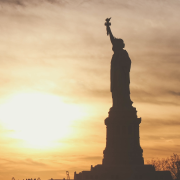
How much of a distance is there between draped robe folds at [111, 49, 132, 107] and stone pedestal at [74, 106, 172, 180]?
5.01 feet

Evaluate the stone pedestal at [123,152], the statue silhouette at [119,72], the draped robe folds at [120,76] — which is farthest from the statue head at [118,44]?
the stone pedestal at [123,152]

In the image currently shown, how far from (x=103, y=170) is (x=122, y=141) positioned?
388 cm

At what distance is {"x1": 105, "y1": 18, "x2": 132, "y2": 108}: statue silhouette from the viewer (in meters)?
45.6

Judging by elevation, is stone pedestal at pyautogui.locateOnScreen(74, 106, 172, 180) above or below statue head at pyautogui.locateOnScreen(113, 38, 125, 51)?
below

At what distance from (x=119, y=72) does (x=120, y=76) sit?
0.41 meters

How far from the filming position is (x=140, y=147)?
44219 millimetres

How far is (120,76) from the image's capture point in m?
45.9

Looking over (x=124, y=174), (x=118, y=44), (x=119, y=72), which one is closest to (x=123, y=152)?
(x=124, y=174)

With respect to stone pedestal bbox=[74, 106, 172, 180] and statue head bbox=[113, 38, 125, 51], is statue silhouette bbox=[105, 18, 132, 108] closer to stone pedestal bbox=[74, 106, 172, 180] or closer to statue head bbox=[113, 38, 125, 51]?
statue head bbox=[113, 38, 125, 51]

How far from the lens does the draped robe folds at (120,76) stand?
45656mm

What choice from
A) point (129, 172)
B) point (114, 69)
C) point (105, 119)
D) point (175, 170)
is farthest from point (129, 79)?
point (175, 170)

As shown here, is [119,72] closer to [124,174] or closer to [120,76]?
[120,76]

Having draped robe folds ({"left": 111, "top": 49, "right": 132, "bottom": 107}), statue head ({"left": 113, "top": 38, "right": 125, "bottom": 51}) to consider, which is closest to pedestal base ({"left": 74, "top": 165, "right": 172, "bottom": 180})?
draped robe folds ({"left": 111, "top": 49, "right": 132, "bottom": 107})

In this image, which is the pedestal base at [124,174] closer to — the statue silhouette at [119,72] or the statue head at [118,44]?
the statue silhouette at [119,72]
